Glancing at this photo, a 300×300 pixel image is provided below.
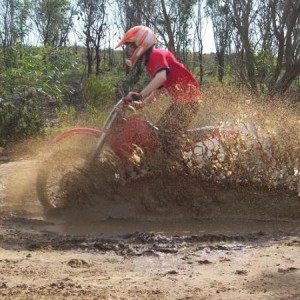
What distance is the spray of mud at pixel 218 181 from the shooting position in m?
6.23

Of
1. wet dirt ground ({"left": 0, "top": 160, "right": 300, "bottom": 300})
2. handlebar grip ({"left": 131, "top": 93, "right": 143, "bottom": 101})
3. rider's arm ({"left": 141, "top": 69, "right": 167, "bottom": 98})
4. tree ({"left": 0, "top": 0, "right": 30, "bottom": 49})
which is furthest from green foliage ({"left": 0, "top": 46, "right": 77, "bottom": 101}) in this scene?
tree ({"left": 0, "top": 0, "right": 30, "bottom": 49})

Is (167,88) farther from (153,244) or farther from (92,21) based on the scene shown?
(92,21)

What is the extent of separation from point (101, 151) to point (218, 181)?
1.33m

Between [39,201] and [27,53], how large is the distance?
22.5ft

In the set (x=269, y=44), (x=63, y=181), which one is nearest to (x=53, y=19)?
(x=269, y=44)

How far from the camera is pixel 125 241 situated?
5117 mm

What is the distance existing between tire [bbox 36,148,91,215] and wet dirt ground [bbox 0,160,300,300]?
0.46 ft

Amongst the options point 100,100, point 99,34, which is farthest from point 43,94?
point 99,34

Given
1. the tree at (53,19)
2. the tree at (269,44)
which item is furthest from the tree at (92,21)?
the tree at (269,44)

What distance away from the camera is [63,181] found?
625 centimetres

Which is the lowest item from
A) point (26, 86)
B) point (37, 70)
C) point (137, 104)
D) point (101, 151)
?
point (101, 151)

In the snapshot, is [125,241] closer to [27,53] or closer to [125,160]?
[125,160]

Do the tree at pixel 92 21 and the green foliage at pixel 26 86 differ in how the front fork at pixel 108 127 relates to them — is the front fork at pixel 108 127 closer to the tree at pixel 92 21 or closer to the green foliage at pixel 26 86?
the green foliage at pixel 26 86

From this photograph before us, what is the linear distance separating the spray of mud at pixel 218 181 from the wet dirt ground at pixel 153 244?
0.02 m
